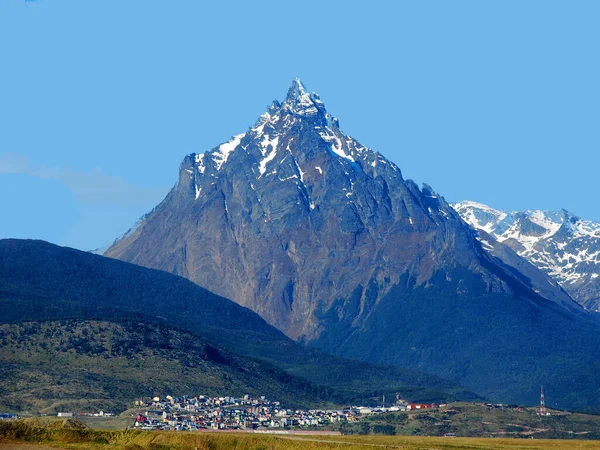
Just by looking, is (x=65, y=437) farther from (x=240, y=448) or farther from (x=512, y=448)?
(x=512, y=448)

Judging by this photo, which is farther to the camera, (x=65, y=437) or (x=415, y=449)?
(x=415, y=449)

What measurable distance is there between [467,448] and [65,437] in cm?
6140

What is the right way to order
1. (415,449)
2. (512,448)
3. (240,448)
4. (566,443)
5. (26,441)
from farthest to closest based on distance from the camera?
(566,443), (512,448), (415,449), (240,448), (26,441)

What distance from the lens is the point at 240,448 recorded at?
125250 millimetres

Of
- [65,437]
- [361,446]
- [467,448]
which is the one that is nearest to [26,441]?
[65,437]

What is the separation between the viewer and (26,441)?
117 metres

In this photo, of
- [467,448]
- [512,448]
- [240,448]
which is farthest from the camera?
[512,448]

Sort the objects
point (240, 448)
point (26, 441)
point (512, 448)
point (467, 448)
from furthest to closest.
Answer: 1. point (512, 448)
2. point (467, 448)
3. point (240, 448)
4. point (26, 441)

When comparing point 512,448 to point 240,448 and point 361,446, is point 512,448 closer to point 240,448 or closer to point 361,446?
point 361,446

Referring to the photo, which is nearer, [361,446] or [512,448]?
[361,446]

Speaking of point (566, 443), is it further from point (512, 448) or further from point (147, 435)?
point (147, 435)

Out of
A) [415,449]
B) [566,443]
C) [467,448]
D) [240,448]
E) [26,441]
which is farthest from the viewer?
[566,443]

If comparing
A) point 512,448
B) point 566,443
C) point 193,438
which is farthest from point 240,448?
point 566,443

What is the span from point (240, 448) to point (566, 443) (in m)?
85.4
